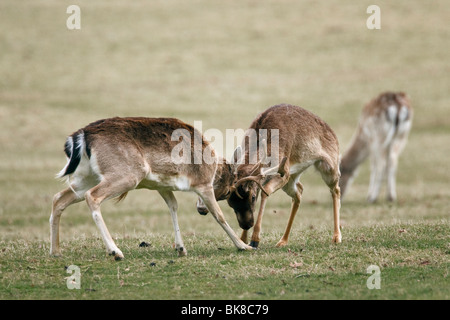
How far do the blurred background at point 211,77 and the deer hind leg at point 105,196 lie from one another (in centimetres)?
649

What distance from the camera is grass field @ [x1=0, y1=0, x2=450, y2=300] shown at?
7.27 meters

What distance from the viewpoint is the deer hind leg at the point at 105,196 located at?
7.87 m

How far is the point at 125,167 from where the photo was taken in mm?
8086

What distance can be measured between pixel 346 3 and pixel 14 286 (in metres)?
39.6

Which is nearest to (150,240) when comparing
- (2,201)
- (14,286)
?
(14,286)

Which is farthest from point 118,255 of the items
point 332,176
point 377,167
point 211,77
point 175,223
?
point 211,77

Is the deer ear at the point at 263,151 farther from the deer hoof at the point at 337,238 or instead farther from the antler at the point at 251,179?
the deer hoof at the point at 337,238

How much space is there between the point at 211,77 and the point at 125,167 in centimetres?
2718

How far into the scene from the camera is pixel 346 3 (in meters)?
43.5
